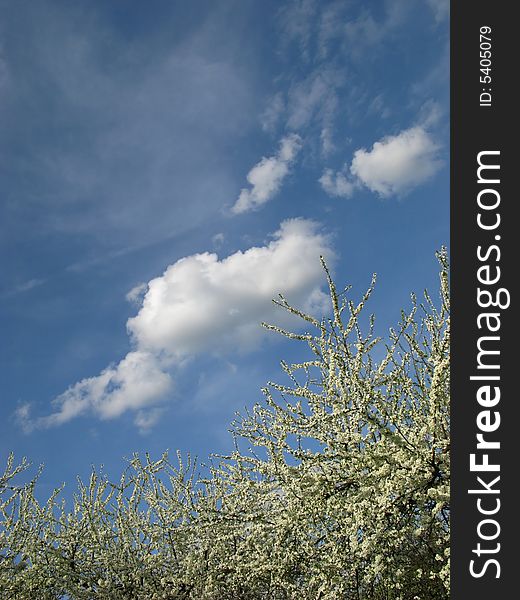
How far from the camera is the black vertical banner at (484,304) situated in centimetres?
506

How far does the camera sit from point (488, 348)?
→ 5309 mm

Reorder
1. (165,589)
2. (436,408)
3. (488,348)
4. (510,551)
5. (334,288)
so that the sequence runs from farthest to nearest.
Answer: (165,589) < (334,288) < (436,408) < (488,348) < (510,551)

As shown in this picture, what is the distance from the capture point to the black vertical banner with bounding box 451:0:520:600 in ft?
16.6

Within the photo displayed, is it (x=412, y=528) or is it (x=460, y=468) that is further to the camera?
(x=412, y=528)

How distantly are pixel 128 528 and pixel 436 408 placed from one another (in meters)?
8.52

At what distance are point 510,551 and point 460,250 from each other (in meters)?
2.33

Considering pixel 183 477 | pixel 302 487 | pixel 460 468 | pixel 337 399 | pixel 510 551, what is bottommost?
pixel 510 551

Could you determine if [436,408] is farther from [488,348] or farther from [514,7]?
[514,7]

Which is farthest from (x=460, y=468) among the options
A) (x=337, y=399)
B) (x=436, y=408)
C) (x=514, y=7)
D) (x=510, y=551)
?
(x=514, y=7)

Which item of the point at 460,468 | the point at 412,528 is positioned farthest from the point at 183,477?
the point at 460,468

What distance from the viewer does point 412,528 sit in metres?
6.87

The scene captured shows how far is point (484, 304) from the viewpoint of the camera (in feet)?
17.7

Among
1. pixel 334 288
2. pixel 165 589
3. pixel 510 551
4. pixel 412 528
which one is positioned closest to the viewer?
pixel 510 551

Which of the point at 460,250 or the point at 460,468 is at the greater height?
the point at 460,250
